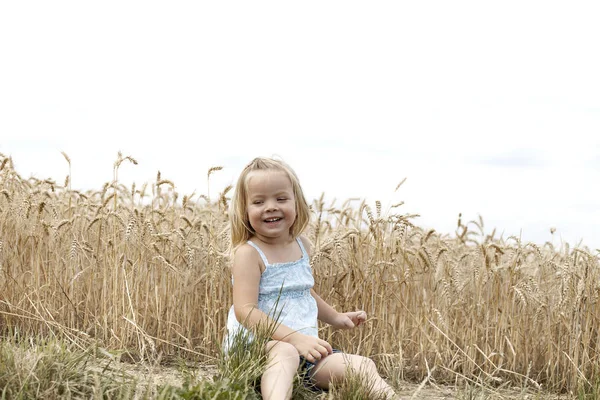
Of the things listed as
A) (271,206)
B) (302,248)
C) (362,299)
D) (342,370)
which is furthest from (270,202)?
(362,299)

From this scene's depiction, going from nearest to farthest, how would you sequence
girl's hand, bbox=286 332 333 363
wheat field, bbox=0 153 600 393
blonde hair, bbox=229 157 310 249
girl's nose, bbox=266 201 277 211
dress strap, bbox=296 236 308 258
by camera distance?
girl's hand, bbox=286 332 333 363 → girl's nose, bbox=266 201 277 211 → blonde hair, bbox=229 157 310 249 → dress strap, bbox=296 236 308 258 → wheat field, bbox=0 153 600 393

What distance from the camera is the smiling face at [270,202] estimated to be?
3.07m

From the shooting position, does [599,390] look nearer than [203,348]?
Yes

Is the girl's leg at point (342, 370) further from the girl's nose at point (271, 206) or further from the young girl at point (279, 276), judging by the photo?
the girl's nose at point (271, 206)

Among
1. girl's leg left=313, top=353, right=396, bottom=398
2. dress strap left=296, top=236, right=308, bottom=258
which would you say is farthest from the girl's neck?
girl's leg left=313, top=353, right=396, bottom=398

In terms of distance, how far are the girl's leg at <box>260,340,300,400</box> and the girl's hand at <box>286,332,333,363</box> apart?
0.03 metres

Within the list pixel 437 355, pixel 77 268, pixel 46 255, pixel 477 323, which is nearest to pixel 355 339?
pixel 437 355

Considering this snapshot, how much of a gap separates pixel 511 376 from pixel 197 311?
6.20ft

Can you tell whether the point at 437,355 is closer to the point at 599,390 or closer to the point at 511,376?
the point at 511,376

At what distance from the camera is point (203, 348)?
377 centimetres

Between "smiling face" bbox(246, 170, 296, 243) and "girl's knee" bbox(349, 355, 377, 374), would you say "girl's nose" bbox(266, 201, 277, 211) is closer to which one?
"smiling face" bbox(246, 170, 296, 243)

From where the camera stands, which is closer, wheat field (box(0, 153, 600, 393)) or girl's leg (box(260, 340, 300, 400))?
girl's leg (box(260, 340, 300, 400))

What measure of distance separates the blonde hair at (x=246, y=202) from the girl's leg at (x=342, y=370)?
Result: 2.03ft

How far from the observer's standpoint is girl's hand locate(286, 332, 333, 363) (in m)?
2.87
